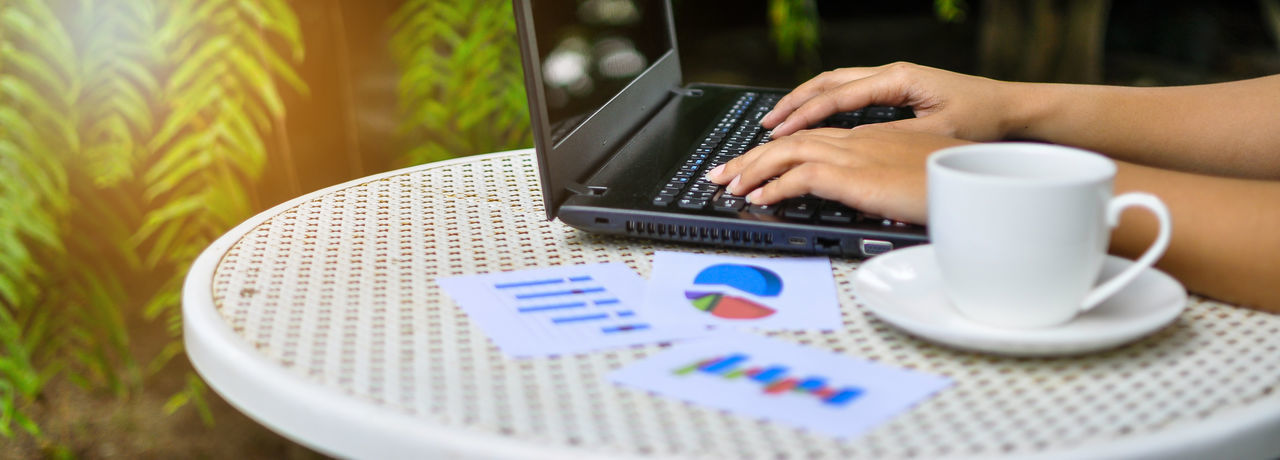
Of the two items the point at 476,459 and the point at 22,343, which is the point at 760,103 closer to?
the point at 476,459

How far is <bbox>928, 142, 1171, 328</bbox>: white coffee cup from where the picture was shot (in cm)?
47

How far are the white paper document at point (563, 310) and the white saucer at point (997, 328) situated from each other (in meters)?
0.11

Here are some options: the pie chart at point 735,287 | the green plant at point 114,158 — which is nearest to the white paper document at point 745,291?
the pie chart at point 735,287

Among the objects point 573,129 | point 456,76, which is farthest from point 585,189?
point 456,76

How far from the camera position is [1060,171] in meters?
0.51

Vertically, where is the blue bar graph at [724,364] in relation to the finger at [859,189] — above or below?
below

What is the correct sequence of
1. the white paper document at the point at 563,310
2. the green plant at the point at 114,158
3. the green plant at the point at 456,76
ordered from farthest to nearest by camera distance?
the green plant at the point at 456,76
the green plant at the point at 114,158
the white paper document at the point at 563,310

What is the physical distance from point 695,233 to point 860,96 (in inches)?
10.4

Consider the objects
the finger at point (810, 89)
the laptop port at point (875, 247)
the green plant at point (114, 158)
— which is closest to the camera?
the laptop port at point (875, 247)

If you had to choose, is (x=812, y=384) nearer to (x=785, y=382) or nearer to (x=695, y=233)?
(x=785, y=382)

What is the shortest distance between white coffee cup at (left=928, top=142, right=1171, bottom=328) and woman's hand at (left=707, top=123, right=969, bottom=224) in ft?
0.42

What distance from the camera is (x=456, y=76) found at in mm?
1886

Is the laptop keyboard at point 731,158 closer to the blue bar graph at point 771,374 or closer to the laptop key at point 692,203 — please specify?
the laptop key at point 692,203

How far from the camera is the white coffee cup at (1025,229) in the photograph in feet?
1.55
